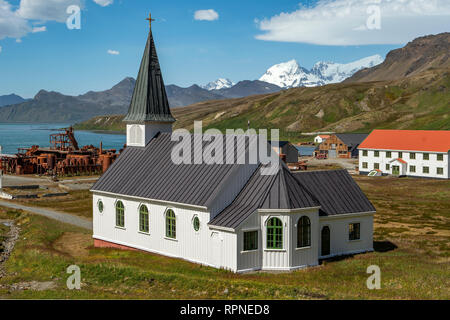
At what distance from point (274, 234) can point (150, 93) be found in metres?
16.0

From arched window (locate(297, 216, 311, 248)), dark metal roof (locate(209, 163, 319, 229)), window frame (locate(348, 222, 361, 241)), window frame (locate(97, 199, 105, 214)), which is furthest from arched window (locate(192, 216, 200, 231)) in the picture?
window frame (locate(97, 199, 105, 214))

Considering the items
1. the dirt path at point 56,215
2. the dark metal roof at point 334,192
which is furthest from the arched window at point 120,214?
the dark metal roof at point 334,192

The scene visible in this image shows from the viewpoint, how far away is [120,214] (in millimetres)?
35281

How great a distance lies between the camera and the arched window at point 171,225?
31.0m

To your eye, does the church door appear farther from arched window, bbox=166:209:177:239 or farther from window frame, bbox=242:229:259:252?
arched window, bbox=166:209:177:239

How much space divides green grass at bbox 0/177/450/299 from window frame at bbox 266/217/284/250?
169 cm

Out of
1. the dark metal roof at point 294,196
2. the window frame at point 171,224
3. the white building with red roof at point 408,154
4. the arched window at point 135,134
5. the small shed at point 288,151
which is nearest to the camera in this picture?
the dark metal roof at point 294,196

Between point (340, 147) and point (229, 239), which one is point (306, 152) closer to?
point (340, 147)

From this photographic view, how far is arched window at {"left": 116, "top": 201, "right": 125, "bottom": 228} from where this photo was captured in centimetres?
3504

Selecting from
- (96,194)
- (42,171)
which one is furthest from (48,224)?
(42,171)

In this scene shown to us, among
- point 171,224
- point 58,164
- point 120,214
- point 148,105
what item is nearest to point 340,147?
point 58,164

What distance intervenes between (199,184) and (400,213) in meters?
30.8

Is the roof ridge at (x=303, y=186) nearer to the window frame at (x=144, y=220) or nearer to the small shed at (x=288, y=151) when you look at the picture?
the window frame at (x=144, y=220)

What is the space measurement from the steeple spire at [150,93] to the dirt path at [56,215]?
1295 cm
